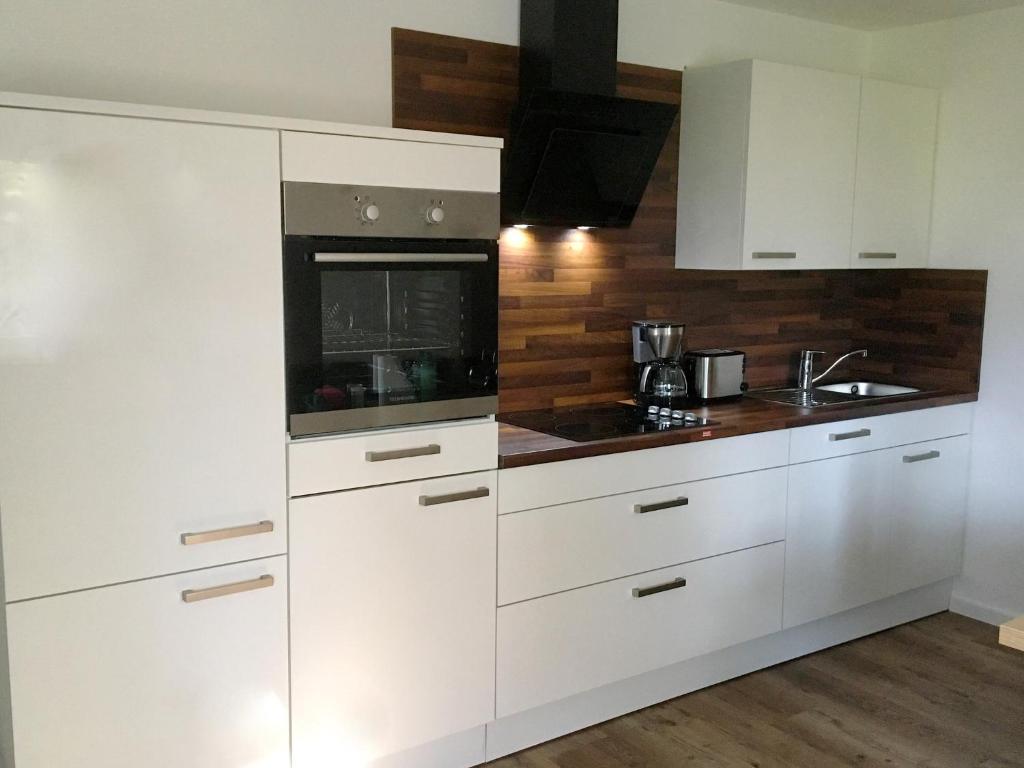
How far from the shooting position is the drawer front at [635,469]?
8.78 ft

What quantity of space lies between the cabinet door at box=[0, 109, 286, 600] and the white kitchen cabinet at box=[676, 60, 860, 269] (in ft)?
6.05

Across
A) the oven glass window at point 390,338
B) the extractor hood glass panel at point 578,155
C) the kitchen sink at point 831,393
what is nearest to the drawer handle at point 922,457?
the kitchen sink at point 831,393

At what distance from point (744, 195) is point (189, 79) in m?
1.91

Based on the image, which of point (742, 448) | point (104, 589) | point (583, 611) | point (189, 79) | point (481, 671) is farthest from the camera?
point (742, 448)

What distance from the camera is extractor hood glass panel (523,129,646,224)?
2.97 metres

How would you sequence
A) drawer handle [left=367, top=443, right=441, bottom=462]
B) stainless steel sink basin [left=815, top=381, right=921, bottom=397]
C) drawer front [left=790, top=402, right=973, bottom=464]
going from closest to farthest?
drawer handle [left=367, top=443, right=441, bottom=462] → drawer front [left=790, top=402, right=973, bottom=464] → stainless steel sink basin [left=815, top=381, right=921, bottom=397]

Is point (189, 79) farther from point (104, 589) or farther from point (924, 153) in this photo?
point (924, 153)

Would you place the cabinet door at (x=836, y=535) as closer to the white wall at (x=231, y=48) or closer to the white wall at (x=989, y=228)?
the white wall at (x=989, y=228)

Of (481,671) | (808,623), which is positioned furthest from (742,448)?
(481,671)

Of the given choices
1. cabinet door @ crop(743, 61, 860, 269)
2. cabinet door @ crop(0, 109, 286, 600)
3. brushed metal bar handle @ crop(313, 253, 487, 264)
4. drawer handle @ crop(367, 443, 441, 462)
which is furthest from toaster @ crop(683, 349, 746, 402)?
cabinet door @ crop(0, 109, 286, 600)

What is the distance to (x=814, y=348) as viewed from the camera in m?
4.22

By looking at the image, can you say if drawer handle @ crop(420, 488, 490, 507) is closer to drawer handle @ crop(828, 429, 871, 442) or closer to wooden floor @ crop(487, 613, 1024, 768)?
wooden floor @ crop(487, 613, 1024, 768)

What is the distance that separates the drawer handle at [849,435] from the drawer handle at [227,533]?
210cm

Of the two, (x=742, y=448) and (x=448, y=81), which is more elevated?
(x=448, y=81)
